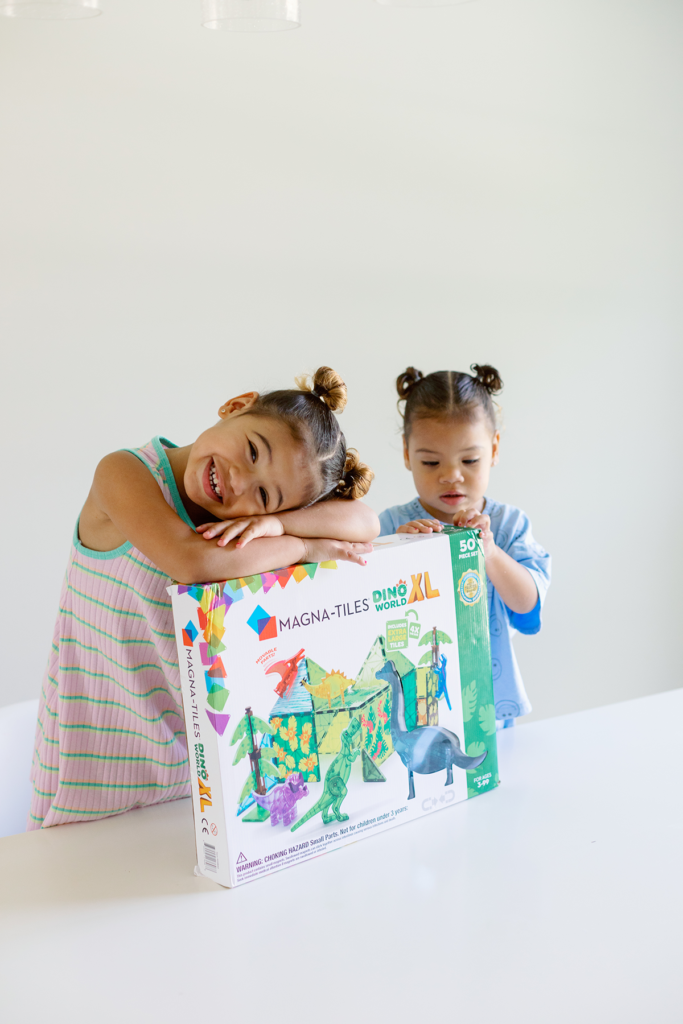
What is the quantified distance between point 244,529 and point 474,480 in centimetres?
52

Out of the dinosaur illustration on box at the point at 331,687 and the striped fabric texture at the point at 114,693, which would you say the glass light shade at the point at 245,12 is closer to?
the striped fabric texture at the point at 114,693

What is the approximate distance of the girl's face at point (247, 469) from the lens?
0.78 metres

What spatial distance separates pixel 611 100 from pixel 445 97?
52cm

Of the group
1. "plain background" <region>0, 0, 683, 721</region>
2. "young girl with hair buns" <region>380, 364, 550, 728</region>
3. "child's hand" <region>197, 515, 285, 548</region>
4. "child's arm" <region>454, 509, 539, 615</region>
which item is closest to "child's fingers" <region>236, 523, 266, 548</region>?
"child's hand" <region>197, 515, 285, 548</region>

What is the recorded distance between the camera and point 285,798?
0.67 m

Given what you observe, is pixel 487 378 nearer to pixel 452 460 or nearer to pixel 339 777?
pixel 452 460

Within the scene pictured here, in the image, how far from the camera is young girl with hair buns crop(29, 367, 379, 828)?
78 centimetres

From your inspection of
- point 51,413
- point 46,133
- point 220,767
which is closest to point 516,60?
point 46,133

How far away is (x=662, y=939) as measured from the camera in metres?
→ 0.58

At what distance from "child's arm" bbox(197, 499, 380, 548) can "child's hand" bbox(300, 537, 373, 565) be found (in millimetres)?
14

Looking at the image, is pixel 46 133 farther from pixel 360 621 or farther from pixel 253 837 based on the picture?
pixel 253 837

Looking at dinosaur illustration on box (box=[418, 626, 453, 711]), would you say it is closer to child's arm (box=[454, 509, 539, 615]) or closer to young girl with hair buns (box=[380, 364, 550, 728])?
child's arm (box=[454, 509, 539, 615])

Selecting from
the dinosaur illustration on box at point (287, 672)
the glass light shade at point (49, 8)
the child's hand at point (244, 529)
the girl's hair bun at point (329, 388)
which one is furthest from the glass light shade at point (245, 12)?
the dinosaur illustration on box at point (287, 672)

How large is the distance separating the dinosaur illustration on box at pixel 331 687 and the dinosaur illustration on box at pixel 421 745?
4cm
